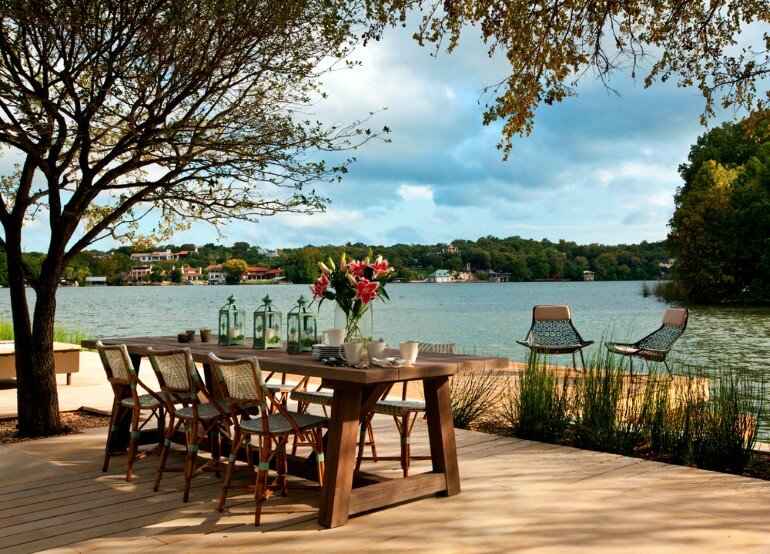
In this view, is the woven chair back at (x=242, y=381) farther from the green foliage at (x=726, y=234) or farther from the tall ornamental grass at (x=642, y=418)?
the green foliage at (x=726, y=234)

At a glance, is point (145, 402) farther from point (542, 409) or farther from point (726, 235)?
point (726, 235)

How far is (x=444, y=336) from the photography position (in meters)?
27.6

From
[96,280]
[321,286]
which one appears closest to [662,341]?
[321,286]

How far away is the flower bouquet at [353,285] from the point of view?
399 centimetres

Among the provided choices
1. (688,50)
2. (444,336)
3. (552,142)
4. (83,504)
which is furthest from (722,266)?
(83,504)

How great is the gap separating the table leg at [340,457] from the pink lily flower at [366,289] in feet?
1.73

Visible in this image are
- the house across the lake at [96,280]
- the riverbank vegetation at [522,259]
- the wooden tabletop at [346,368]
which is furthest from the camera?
the house across the lake at [96,280]

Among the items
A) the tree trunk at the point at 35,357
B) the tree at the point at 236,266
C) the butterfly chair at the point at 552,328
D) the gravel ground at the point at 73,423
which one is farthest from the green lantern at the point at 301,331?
the tree at the point at 236,266

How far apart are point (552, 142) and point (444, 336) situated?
1275 centimetres

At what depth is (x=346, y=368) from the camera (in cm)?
359

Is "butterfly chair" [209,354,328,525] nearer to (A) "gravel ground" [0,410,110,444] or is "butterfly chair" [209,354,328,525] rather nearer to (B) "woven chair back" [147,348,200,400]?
(B) "woven chair back" [147,348,200,400]

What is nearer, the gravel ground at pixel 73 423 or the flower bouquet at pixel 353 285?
the flower bouquet at pixel 353 285

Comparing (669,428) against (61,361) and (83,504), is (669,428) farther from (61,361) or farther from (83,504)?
(61,361)

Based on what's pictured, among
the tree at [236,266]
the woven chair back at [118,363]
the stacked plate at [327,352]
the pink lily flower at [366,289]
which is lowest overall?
the woven chair back at [118,363]
